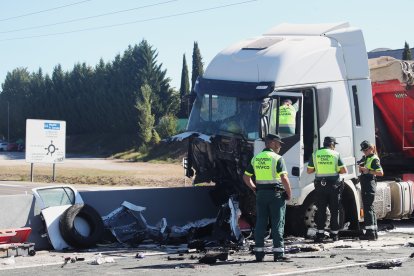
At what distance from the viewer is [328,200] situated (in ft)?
40.0

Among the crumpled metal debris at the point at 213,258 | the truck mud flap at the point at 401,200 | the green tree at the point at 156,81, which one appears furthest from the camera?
the green tree at the point at 156,81

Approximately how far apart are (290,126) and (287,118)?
172 millimetres

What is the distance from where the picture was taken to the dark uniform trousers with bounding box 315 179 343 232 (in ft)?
39.8

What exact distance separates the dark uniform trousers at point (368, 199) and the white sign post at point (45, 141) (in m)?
27.9

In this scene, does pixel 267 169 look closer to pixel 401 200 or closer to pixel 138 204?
pixel 138 204

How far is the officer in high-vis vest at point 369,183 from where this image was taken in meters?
12.5

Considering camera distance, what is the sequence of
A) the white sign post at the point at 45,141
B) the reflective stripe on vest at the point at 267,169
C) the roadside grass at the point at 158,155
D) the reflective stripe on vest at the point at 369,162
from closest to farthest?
the reflective stripe on vest at the point at 267,169 → the reflective stripe on vest at the point at 369,162 → the white sign post at the point at 45,141 → the roadside grass at the point at 158,155

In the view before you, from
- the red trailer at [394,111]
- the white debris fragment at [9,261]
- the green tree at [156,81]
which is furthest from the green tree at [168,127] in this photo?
the white debris fragment at [9,261]

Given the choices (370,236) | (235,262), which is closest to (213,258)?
(235,262)

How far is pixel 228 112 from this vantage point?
1238 centimetres

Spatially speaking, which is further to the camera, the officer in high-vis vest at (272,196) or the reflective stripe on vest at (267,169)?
the reflective stripe on vest at (267,169)

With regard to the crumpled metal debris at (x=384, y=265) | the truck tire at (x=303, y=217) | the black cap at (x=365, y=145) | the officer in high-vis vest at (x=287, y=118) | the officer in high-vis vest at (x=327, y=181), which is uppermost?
the officer in high-vis vest at (x=287, y=118)

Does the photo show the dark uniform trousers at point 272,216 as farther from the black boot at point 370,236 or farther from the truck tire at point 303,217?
the black boot at point 370,236

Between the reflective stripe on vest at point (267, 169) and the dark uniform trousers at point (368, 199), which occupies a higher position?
the reflective stripe on vest at point (267, 169)
